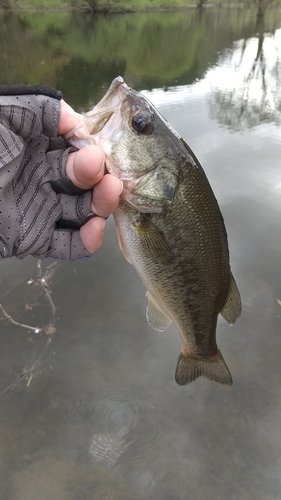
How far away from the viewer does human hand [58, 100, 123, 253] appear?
1.54m

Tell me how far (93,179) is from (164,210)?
1.24 ft

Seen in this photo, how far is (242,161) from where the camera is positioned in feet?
23.7

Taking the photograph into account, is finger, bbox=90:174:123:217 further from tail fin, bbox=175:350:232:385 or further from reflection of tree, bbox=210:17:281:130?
reflection of tree, bbox=210:17:281:130

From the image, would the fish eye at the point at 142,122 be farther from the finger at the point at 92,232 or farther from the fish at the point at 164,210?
the finger at the point at 92,232

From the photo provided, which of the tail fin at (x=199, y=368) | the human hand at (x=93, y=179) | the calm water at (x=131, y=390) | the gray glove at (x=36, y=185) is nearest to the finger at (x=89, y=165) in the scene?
the human hand at (x=93, y=179)

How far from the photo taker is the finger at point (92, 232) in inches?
75.9

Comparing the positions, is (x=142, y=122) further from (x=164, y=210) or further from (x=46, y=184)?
(x=46, y=184)

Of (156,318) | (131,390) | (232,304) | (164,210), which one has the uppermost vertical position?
(164,210)

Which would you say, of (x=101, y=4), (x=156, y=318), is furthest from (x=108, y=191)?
(x=101, y=4)

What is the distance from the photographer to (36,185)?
1982 mm

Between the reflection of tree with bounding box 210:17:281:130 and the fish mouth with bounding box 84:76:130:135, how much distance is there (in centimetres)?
794

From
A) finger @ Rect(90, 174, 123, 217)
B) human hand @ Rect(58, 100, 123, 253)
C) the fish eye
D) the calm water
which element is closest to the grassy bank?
the calm water

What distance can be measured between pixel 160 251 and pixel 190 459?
6.51ft

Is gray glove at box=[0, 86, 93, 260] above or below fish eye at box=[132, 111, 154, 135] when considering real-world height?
below
